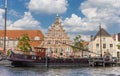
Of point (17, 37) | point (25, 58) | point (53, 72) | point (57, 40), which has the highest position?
point (17, 37)

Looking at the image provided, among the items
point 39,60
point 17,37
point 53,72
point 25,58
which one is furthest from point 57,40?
point 53,72

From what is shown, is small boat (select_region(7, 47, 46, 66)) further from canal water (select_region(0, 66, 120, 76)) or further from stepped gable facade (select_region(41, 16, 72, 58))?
stepped gable facade (select_region(41, 16, 72, 58))

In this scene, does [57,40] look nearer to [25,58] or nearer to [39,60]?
[39,60]

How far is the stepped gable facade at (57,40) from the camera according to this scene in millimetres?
131625

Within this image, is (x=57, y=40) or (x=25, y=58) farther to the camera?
(x=57, y=40)

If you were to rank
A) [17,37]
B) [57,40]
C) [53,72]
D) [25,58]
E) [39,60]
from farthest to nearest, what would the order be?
[17,37] < [57,40] < [39,60] < [25,58] < [53,72]

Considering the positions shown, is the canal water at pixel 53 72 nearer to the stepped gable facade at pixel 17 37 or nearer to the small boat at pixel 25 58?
the small boat at pixel 25 58

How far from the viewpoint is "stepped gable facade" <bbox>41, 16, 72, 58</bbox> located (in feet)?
432

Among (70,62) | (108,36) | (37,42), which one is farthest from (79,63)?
(37,42)

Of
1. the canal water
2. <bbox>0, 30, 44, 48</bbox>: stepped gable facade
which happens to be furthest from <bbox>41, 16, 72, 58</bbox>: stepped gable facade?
the canal water

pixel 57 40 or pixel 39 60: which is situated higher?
pixel 57 40

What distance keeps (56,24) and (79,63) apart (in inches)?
1455

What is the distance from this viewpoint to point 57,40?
132250 millimetres

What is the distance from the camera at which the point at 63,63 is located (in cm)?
9431
